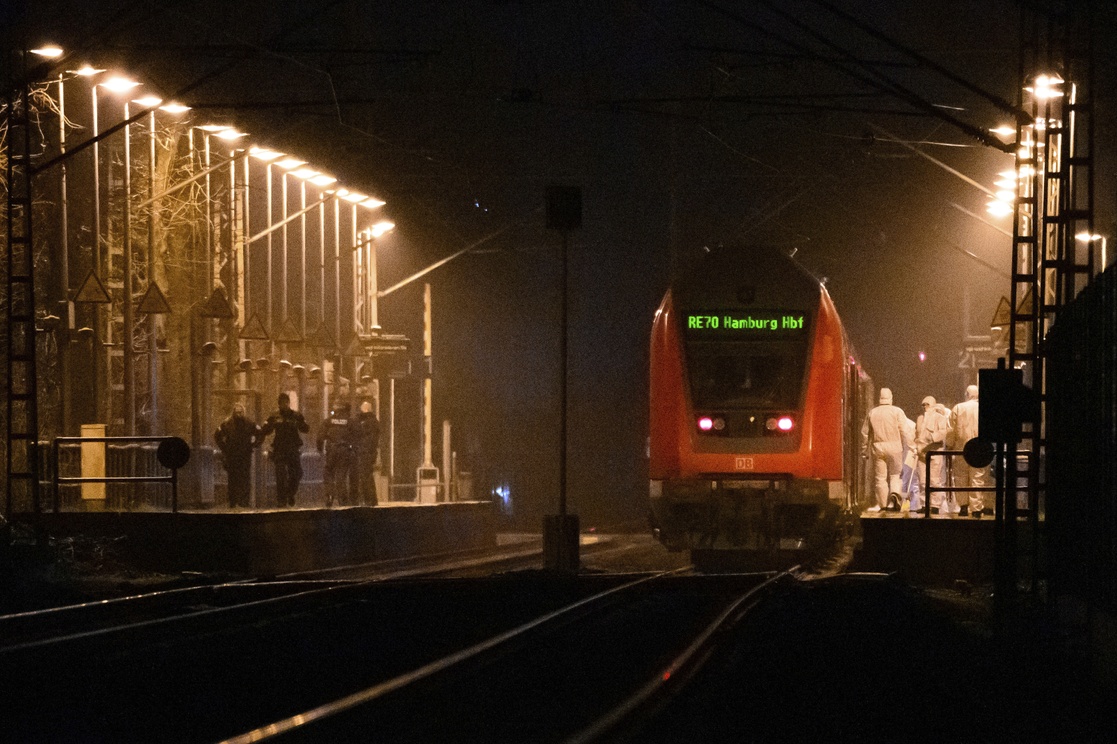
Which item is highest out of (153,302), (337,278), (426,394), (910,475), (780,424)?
(337,278)

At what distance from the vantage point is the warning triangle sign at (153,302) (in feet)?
91.0

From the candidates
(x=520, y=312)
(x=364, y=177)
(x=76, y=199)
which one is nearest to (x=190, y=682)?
(x=76, y=199)

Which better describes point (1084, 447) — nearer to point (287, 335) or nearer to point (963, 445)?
point (963, 445)

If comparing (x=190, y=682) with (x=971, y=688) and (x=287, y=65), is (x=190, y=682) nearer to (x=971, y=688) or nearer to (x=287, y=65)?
(x=971, y=688)

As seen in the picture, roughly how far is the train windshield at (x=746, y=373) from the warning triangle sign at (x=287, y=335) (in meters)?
13.2

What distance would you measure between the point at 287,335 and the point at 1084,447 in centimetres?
2100

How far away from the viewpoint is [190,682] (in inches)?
428

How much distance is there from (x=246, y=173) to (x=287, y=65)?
5.34m

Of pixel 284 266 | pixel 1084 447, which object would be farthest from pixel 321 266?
pixel 1084 447

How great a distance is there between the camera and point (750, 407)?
23359mm

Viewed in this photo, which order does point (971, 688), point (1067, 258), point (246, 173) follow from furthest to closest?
point (246, 173) → point (1067, 258) → point (971, 688)

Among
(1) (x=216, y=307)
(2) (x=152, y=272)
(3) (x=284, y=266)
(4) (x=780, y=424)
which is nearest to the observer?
(4) (x=780, y=424)

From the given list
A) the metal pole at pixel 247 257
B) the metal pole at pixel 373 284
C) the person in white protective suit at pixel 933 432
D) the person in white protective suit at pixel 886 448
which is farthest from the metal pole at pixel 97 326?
the person in white protective suit at pixel 933 432

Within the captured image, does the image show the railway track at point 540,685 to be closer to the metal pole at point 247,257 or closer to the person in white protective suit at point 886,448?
the person in white protective suit at point 886,448
